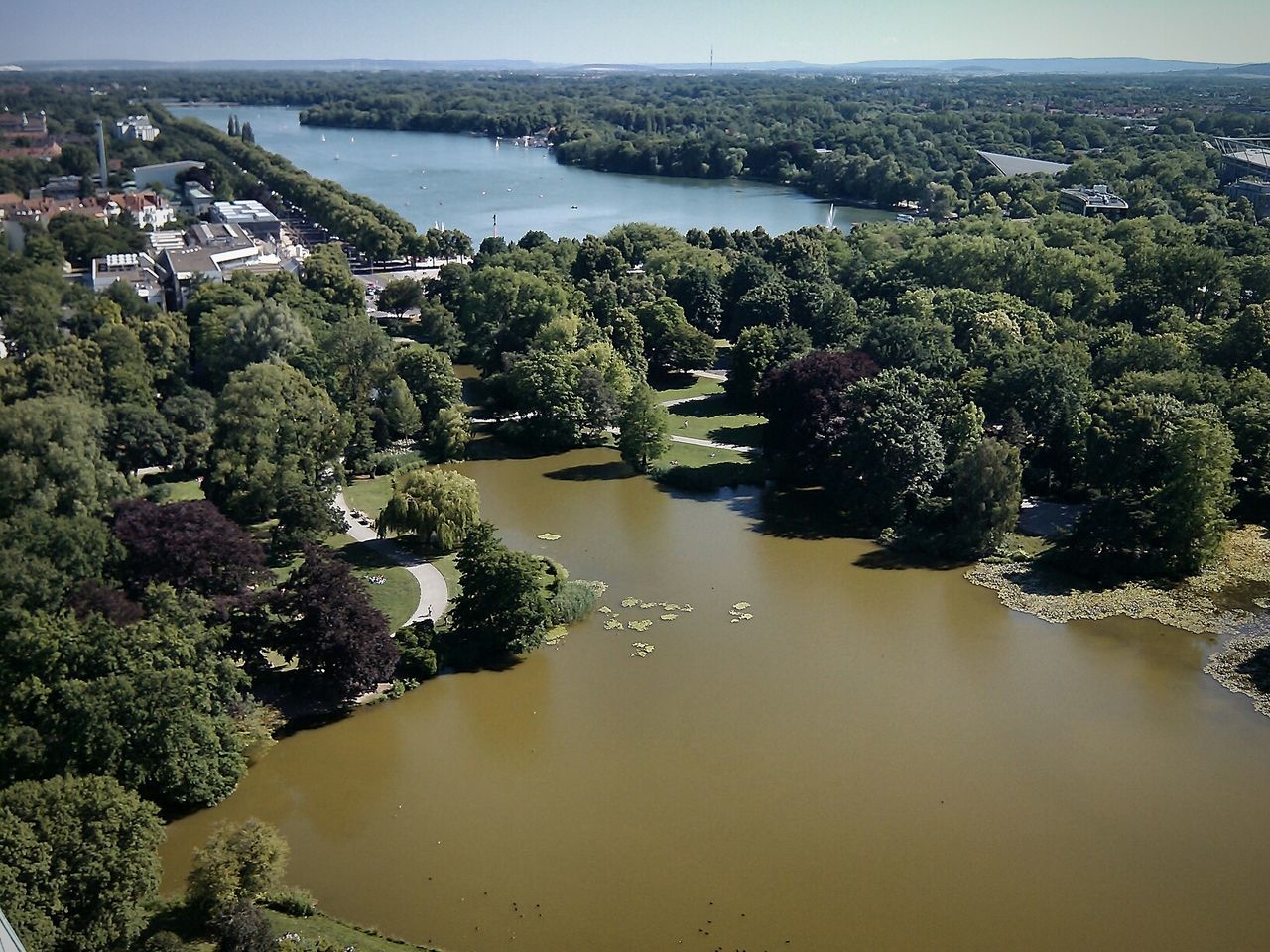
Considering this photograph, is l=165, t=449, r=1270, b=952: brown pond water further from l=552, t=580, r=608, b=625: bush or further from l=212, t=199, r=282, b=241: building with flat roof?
l=212, t=199, r=282, b=241: building with flat roof

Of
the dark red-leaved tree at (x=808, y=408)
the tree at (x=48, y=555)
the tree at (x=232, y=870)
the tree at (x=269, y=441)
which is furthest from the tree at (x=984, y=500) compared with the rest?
the tree at (x=48, y=555)

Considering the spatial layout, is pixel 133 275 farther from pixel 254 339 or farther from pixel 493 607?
pixel 493 607

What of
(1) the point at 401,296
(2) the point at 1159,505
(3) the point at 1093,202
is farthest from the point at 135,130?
(2) the point at 1159,505

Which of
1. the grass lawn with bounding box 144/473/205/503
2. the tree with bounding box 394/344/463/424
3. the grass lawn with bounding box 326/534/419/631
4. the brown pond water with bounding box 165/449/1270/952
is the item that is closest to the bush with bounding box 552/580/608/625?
the brown pond water with bounding box 165/449/1270/952

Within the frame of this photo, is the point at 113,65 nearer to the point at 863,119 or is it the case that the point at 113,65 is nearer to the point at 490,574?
the point at 490,574

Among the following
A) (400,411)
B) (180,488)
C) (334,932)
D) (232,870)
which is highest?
(400,411)

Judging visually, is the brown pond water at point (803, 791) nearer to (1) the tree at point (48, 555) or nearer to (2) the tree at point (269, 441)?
(1) the tree at point (48, 555)
